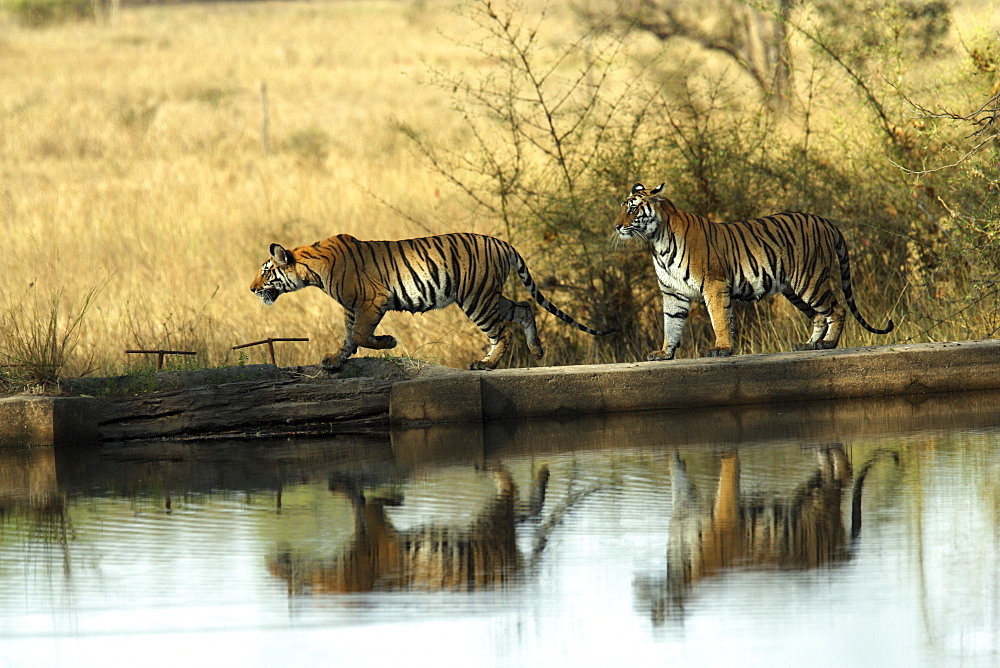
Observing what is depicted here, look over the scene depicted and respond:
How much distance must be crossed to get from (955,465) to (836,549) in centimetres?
215

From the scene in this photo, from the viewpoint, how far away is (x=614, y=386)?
10.7m

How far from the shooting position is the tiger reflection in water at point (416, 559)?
6145mm

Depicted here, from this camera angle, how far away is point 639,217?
1083 cm

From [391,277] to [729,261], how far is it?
2.59 metres

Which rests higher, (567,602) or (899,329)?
(899,329)

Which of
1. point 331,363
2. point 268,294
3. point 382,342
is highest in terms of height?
point 268,294

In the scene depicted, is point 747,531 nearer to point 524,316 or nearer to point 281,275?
point 524,316

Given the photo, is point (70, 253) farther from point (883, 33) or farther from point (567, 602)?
point (567, 602)

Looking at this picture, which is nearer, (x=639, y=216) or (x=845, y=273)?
(x=639, y=216)

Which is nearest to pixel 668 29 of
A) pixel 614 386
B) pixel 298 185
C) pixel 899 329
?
pixel 298 185

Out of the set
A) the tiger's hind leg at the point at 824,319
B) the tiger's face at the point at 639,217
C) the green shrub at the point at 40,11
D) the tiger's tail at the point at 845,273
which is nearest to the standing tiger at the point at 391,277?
the tiger's face at the point at 639,217

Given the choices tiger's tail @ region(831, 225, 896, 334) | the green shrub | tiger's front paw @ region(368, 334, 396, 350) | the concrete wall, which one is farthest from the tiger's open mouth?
the green shrub

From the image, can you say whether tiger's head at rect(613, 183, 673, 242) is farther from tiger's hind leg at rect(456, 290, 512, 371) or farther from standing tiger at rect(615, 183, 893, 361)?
tiger's hind leg at rect(456, 290, 512, 371)

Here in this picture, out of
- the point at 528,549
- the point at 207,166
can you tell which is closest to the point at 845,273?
the point at 528,549
